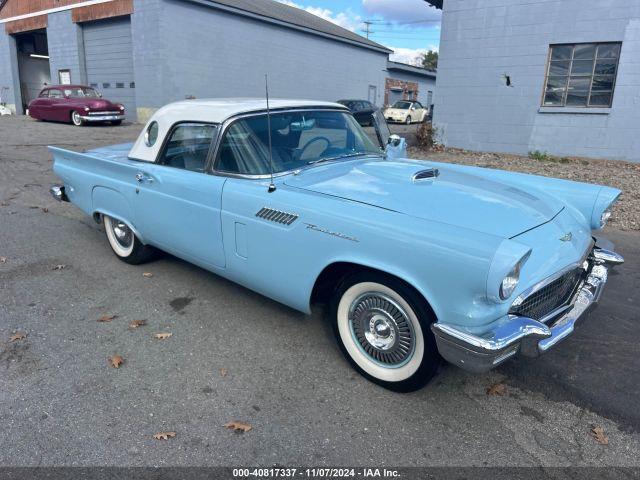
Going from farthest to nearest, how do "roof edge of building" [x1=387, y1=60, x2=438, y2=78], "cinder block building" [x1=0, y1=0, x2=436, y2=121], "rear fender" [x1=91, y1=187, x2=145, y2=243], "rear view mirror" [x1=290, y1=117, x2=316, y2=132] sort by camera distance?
1. "roof edge of building" [x1=387, y1=60, x2=438, y2=78]
2. "cinder block building" [x1=0, y1=0, x2=436, y2=121]
3. "rear fender" [x1=91, y1=187, x2=145, y2=243]
4. "rear view mirror" [x1=290, y1=117, x2=316, y2=132]

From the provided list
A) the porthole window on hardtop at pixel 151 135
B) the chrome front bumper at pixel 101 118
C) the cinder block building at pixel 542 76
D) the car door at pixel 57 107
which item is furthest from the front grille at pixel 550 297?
the car door at pixel 57 107

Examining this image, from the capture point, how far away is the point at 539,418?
2.59 meters

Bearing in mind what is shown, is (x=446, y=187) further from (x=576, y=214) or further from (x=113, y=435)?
(x=113, y=435)

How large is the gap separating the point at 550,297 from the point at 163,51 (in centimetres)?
1898

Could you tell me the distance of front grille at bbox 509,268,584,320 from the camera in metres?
2.56

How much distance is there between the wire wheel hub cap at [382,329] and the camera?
267 cm

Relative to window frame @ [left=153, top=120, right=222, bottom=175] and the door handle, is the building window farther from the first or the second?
the door handle

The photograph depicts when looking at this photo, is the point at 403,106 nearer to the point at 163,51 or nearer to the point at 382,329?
the point at 163,51

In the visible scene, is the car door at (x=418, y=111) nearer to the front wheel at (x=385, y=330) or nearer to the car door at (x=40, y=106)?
the car door at (x=40, y=106)

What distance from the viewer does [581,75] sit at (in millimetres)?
10805

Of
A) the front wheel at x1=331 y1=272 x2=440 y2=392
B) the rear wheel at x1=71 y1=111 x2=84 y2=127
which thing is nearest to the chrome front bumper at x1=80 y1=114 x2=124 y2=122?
the rear wheel at x1=71 y1=111 x2=84 y2=127

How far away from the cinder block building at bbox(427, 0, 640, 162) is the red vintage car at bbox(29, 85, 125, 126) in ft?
40.8

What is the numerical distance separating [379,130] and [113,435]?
3.54 metres

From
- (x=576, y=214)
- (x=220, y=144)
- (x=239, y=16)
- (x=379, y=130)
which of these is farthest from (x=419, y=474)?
(x=239, y=16)
